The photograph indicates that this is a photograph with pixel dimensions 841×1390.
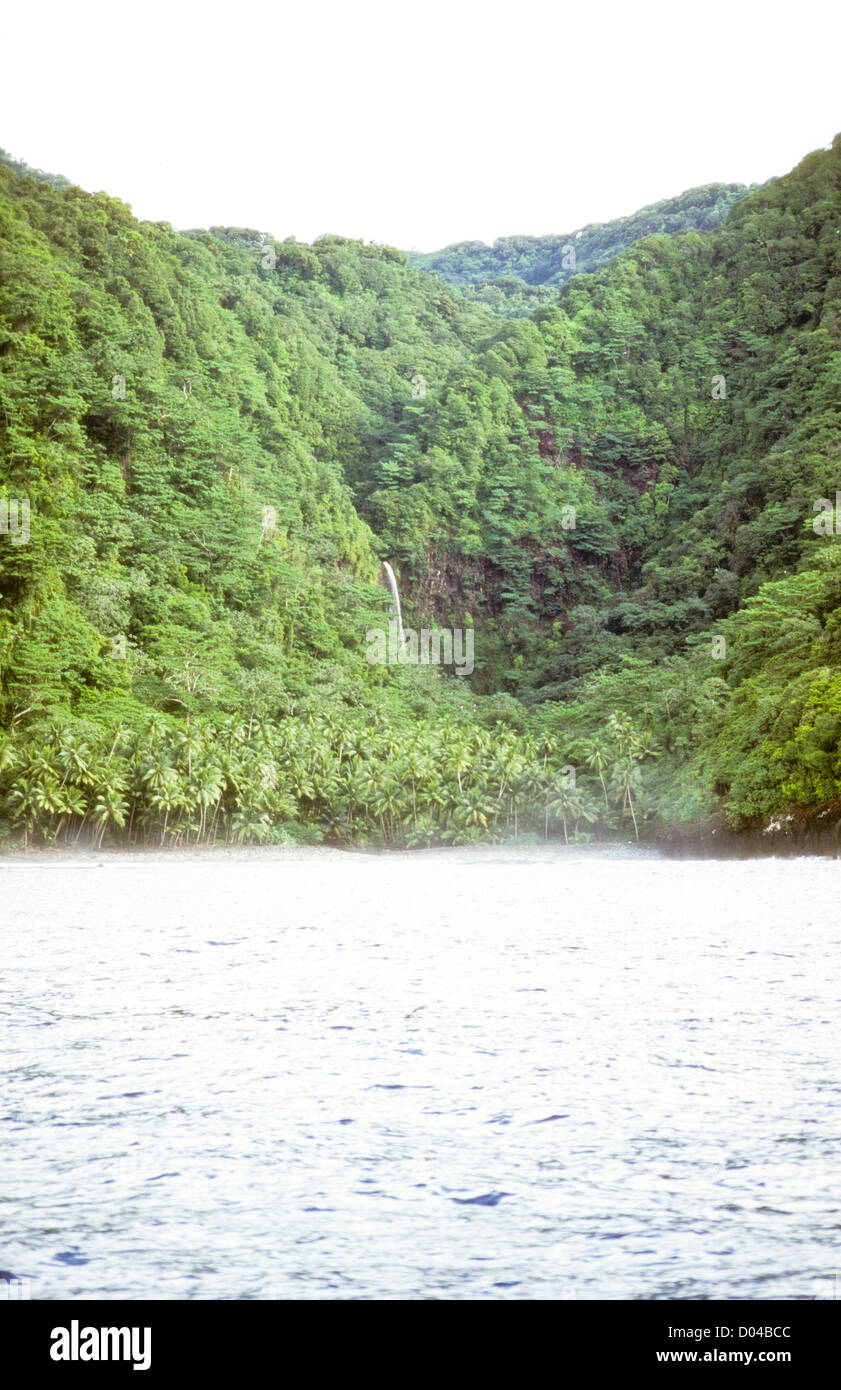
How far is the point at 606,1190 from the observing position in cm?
957

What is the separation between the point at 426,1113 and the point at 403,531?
78565 mm

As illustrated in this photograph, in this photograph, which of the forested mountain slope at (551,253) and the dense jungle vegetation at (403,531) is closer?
the dense jungle vegetation at (403,531)

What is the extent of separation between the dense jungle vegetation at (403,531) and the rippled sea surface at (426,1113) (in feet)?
76.7

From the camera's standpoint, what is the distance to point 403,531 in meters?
89.3

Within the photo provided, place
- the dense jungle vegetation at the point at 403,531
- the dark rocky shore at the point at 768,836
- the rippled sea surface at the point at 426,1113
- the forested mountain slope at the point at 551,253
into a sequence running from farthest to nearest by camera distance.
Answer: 1. the forested mountain slope at the point at 551,253
2. the dense jungle vegetation at the point at 403,531
3. the dark rocky shore at the point at 768,836
4. the rippled sea surface at the point at 426,1113

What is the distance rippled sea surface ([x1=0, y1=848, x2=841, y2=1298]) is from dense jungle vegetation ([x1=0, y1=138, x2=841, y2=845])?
23.4 m

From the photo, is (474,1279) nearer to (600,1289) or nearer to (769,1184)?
(600,1289)

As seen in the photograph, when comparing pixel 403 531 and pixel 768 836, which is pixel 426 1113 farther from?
pixel 403 531

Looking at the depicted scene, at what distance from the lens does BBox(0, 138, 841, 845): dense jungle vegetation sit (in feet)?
183

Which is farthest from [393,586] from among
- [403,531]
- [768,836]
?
[768,836]

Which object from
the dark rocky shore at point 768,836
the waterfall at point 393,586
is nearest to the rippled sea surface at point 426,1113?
the dark rocky shore at point 768,836

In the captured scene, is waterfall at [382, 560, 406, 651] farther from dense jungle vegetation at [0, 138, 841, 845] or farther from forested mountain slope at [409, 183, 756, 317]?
forested mountain slope at [409, 183, 756, 317]

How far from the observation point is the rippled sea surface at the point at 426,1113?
7930mm

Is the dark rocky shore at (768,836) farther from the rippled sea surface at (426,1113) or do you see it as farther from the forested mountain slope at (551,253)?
the forested mountain slope at (551,253)
